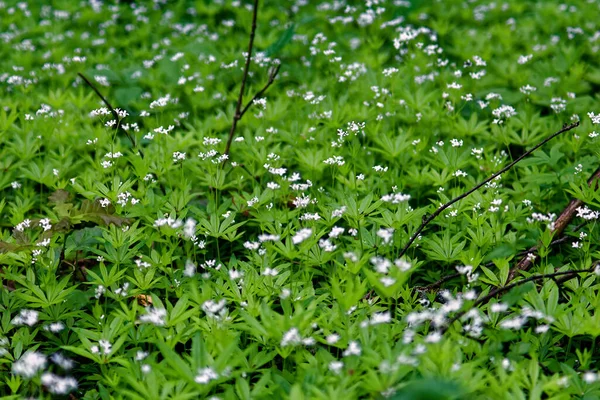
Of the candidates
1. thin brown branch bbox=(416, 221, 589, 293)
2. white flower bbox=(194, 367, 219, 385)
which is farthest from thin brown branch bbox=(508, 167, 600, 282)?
white flower bbox=(194, 367, 219, 385)

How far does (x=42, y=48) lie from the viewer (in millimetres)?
Answer: 7805

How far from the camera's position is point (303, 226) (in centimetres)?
387

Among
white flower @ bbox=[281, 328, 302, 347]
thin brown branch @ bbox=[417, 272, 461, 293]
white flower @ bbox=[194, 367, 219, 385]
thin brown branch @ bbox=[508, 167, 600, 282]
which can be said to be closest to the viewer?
white flower @ bbox=[194, 367, 219, 385]

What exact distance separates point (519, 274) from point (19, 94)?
4839 mm

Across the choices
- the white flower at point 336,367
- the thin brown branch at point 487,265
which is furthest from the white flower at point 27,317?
the thin brown branch at point 487,265

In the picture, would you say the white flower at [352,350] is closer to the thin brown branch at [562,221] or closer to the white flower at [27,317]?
the thin brown branch at [562,221]

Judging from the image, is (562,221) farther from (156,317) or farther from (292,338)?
(156,317)

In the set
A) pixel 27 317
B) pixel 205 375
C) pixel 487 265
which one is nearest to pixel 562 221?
pixel 487 265

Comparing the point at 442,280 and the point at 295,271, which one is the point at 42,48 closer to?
the point at 295,271

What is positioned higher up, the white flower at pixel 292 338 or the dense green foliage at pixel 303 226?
the white flower at pixel 292 338

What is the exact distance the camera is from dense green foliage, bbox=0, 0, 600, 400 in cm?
272

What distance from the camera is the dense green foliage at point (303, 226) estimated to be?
2723 mm

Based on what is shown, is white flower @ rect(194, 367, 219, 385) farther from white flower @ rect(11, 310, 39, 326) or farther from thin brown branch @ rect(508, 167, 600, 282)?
thin brown branch @ rect(508, 167, 600, 282)

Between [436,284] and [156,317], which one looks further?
[436,284]
